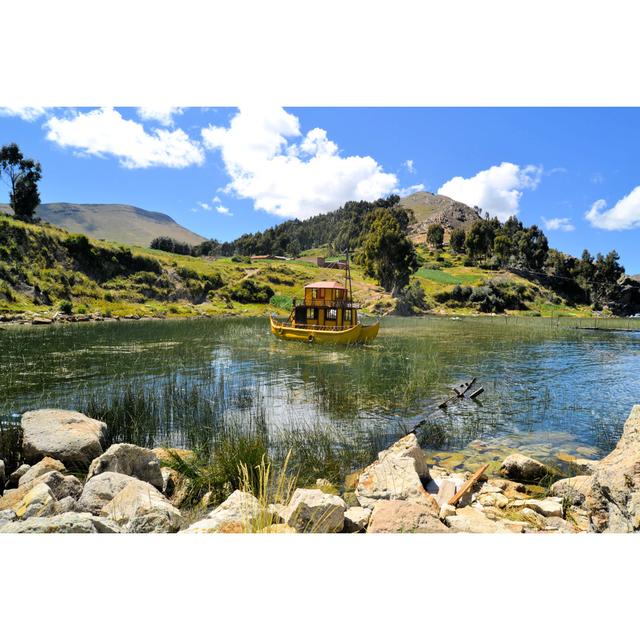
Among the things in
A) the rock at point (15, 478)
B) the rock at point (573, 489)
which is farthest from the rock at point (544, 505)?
the rock at point (15, 478)

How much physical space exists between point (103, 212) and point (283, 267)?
24002 millimetres

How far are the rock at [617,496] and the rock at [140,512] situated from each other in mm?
4980

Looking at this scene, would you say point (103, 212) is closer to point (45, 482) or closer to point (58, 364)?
point (58, 364)

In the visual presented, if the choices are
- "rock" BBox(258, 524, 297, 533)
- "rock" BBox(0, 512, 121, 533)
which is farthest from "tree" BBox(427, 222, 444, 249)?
"rock" BBox(0, 512, 121, 533)

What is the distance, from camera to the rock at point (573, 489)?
5.86 metres

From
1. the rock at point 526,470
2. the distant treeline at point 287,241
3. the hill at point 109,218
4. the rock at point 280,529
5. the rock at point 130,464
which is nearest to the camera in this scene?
the rock at point 280,529

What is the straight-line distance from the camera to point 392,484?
19.8 ft

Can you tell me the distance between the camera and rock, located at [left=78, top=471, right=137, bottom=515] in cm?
486

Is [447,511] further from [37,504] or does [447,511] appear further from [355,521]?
[37,504]

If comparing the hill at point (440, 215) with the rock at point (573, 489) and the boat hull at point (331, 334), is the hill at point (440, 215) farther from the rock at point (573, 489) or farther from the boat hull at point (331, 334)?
the rock at point (573, 489)

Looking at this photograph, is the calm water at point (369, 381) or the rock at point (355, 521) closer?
the rock at point (355, 521)

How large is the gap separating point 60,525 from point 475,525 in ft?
14.1

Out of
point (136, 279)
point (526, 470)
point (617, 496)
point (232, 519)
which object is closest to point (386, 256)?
point (136, 279)

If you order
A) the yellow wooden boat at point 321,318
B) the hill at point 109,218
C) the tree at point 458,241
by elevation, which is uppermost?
the tree at point 458,241
